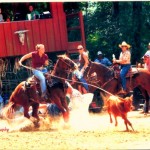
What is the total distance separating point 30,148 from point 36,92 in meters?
4.31

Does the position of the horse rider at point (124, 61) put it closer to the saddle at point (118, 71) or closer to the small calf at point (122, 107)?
the saddle at point (118, 71)

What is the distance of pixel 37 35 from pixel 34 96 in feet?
22.8

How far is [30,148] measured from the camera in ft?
36.1

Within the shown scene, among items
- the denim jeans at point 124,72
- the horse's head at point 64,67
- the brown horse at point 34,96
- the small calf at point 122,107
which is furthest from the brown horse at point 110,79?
the small calf at point 122,107

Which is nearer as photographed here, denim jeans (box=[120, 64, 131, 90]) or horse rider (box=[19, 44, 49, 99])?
horse rider (box=[19, 44, 49, 99])

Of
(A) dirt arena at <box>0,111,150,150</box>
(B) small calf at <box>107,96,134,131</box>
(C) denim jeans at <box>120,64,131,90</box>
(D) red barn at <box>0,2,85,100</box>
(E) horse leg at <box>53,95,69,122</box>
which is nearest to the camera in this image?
(A) dirt arena at <box>0,111,150,150</box>

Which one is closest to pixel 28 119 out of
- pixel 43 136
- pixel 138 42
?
pixel 43 136

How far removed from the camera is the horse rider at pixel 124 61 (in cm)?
1734

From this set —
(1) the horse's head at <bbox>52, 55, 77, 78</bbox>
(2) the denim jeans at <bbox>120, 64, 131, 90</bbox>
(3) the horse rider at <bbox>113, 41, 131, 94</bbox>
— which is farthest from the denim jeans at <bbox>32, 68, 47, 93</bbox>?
(2) the denim jeans at <bbox>120, 64, 131, 90</bbox>

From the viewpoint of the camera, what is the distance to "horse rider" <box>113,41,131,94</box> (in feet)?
56.9

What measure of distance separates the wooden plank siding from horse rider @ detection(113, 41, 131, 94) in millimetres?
4588

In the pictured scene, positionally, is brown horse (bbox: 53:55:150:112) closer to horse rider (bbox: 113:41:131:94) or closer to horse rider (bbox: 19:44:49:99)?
horse rider (bbox: 113:41:131:94)

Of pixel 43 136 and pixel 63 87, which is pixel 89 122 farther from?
pixel 43 136

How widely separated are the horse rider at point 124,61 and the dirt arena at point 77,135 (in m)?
1.93
